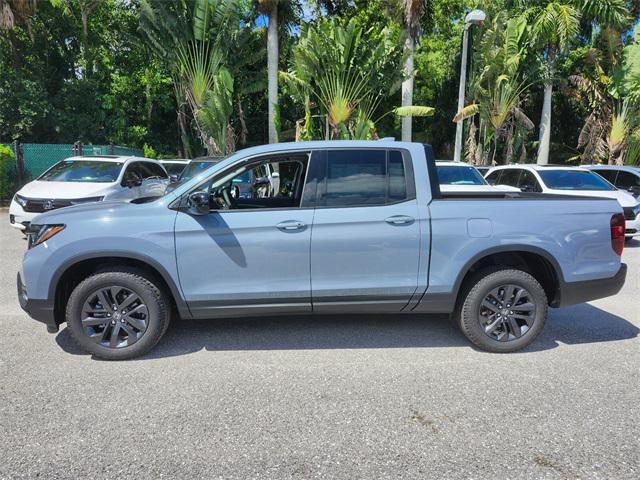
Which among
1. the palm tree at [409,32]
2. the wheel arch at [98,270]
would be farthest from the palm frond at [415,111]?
the wheel arch at [98,270]

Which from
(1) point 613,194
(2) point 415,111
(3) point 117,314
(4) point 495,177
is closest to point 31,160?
(2) point 415,111

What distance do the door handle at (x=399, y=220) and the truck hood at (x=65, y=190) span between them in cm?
690

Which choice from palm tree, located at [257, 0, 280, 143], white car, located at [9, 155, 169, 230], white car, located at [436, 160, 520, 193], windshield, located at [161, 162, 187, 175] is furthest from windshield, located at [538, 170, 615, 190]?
windshield, located at [161, 162, 187, 175]

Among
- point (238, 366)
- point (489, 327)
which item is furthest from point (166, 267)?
point (489, 327)

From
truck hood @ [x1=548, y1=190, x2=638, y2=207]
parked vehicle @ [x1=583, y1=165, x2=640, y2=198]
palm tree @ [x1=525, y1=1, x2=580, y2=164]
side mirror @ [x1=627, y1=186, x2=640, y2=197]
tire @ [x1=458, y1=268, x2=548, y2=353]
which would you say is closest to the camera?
tire @ [x1=458, y1=268, x2=548, y2=353]

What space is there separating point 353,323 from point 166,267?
2.06 m

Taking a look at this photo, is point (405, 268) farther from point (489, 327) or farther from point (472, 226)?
point (489, 327)

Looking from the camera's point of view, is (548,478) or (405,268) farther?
(405,268)

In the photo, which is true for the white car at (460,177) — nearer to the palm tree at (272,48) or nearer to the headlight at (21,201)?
the headlight at (21,201)

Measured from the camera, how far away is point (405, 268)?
3.90 meters

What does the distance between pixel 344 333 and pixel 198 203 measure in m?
1.96

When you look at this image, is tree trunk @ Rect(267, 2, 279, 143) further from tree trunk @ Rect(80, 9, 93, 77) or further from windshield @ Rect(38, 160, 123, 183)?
tree trunk @ Rect(80, 9, 93, 77)

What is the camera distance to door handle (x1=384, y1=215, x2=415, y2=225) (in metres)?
3.83

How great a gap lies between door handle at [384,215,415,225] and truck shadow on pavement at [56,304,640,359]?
1.21m
